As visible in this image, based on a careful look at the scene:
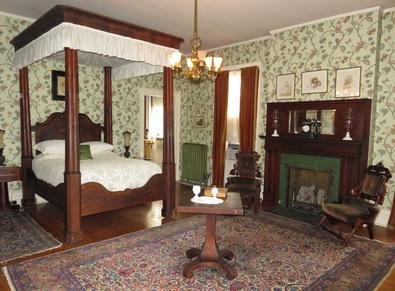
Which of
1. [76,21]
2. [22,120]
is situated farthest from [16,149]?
[76,21]

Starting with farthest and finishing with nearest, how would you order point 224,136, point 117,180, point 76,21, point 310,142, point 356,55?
1. point 224,136
2. point 310,142
3. point 356,55
4. point 117,180
5. point 76,21

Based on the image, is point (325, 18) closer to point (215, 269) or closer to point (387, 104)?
point (387, 104)

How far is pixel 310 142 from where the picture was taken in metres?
4.54

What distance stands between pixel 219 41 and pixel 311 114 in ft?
7.53

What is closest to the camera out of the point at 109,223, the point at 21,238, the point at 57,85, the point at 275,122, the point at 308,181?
the point at 21,238

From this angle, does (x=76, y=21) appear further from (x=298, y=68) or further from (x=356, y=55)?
(x=356, y=55)

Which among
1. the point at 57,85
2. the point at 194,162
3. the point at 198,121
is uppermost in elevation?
the point at 57,85

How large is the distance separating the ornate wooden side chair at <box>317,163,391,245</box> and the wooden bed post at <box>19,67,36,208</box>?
14.1 feet

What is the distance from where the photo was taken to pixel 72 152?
339 cm

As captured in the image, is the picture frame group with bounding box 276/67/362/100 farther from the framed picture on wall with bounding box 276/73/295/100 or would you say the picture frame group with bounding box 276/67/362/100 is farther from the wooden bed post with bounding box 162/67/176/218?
the wooden bed post with bounding box 162/67/176/218

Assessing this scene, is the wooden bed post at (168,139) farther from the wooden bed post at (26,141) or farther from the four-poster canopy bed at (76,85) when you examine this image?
the wooden bed post at (26,141)

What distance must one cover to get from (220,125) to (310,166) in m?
2.11

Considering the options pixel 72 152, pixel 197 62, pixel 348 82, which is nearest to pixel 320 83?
pixel 348 82

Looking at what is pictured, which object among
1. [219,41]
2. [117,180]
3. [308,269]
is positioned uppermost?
[219,41]
